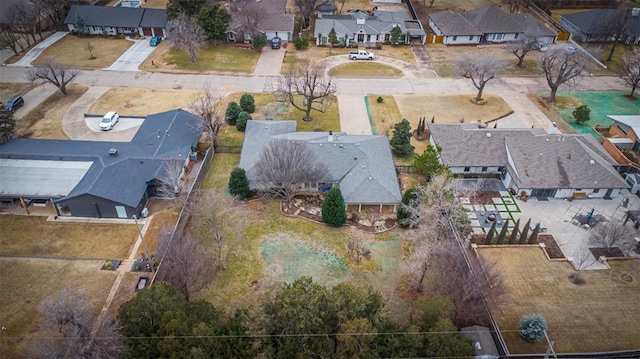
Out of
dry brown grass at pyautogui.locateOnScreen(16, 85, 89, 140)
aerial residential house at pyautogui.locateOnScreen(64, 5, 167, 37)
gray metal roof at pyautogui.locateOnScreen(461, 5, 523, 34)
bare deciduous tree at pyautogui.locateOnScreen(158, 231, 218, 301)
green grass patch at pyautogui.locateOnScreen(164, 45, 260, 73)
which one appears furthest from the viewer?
gray metal roof at pyautogui.locateOnScreen(461, 5, 523, 34)

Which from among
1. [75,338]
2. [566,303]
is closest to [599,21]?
[566,303]

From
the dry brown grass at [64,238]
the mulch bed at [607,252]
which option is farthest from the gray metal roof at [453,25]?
the dry brown grass at [64,238]

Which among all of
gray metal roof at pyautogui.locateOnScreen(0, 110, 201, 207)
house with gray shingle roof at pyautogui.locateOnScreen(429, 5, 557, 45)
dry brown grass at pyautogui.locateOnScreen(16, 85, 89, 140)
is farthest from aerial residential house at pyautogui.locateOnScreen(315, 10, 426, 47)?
dry brown grass at pyautogui.locateOnScreen(16, 85, 89, 140)

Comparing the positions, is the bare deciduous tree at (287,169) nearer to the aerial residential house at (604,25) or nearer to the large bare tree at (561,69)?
the large bare tree at (561,69)

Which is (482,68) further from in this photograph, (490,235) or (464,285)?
(464,285)

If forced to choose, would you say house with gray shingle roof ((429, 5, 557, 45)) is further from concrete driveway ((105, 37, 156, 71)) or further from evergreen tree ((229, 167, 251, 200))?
evergreen tree ((229, 167, 251, 200))

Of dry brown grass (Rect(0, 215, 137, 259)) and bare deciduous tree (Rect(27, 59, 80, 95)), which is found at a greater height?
bare deciduous tree (Rect(27, 59, 80, 95))
